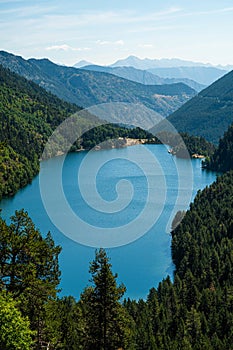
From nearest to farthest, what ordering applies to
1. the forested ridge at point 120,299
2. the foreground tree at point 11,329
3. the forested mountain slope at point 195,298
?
the foreground tree at point 11,329 < the forested ridge at point 120,299 < the forested mountain slope at point 195,298

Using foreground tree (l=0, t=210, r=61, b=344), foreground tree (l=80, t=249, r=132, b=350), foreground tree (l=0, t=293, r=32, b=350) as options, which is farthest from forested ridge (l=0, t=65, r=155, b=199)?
foreground tree (l=0, t=293, r=32, b=350)

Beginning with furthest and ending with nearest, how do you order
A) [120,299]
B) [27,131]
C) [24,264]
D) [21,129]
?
[27,131]
[21,129]
[120,299]
[24,264]

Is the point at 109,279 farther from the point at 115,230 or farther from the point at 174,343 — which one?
the point at 115,230

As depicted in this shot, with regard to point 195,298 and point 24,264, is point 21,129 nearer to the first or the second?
point 195,298

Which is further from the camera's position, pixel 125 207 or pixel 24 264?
pixel 125 207

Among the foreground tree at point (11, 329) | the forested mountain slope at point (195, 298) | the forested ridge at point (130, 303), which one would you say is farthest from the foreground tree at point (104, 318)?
the forested mountain slope at point (195, 298)

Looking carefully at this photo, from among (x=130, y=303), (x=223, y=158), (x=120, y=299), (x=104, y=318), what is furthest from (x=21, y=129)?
(x=104, y=318)

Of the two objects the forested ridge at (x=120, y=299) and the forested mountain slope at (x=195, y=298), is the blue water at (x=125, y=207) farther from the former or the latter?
the forested mountain slope at (x=195, y=298)
